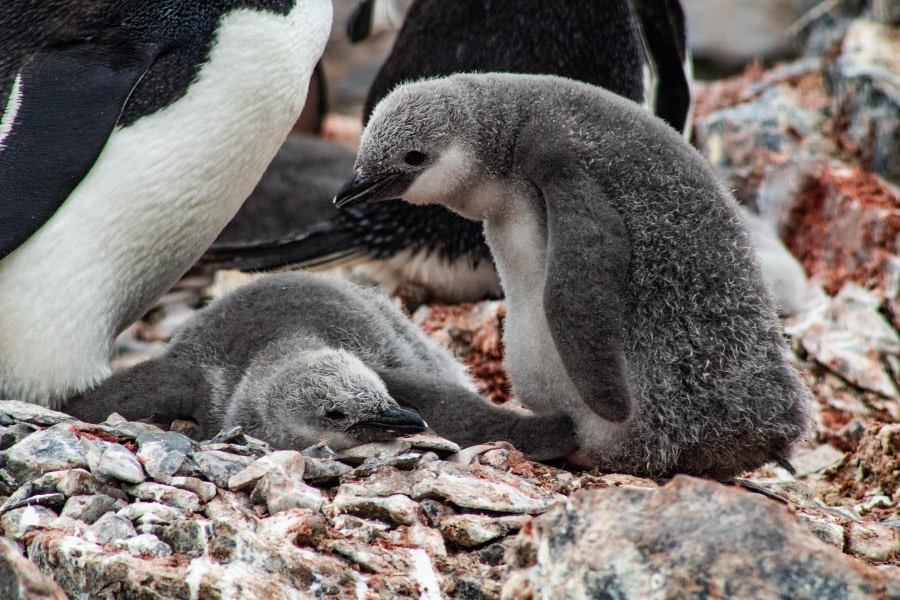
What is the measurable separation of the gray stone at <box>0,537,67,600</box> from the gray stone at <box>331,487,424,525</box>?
69 cm

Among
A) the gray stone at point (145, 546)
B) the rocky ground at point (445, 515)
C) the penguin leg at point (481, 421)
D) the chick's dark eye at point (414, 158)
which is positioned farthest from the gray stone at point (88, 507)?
the chick's dark eye at point (414, 158)

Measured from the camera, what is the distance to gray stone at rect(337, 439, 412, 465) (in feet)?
8.43

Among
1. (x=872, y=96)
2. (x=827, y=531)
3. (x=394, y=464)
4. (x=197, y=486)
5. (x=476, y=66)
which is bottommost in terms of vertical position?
(x=872, y=96)

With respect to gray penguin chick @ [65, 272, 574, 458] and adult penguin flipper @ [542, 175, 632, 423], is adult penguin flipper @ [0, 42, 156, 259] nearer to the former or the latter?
gray penguin chick @ [65, 272, 574, 458]

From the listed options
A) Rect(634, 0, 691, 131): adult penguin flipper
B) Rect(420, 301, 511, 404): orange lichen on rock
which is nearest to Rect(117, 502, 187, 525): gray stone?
Rect(420, 301, 511, 404): orange lichen on rock

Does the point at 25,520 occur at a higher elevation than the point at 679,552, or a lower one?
lower

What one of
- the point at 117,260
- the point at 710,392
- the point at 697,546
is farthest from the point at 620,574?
the point at 117,260

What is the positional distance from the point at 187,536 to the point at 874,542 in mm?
1404

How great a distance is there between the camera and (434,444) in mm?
2541

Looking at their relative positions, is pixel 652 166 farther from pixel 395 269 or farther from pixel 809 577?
pixel 395 269

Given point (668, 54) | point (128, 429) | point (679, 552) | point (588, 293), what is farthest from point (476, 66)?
point (679, 552)

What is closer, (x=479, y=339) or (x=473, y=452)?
(x=473, y=452)

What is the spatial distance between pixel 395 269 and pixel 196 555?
242 cm

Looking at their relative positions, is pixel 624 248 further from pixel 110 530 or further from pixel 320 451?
pixel 110 530
